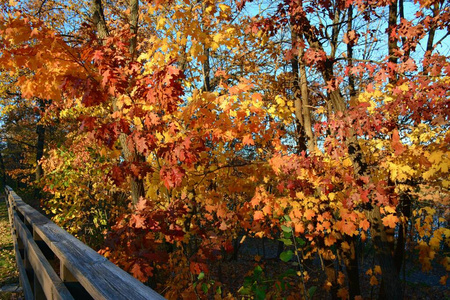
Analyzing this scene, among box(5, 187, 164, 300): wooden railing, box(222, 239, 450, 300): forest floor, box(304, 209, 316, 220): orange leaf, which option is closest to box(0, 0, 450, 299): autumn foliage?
box(304, 209, 316, 220): orange leaf

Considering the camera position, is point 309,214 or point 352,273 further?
point 352,273

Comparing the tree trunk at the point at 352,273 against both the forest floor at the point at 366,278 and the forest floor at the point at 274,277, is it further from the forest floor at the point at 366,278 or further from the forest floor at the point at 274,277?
the forest floor at the point at 366,278

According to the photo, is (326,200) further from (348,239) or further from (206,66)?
(206,66)

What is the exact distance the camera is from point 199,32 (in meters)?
4.74

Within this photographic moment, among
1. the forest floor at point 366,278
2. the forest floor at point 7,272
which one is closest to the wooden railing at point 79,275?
the forest floor at point 7,272

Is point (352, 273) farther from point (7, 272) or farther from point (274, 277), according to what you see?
point (7, 272)

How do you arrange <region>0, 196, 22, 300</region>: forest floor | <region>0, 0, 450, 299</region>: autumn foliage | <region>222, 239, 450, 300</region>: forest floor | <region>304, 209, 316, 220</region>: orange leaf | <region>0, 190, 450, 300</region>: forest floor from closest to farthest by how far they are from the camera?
<region>0, 0, 450, 299</region>: autumn foliage → <region>0, 196, 22, 300</region>: forest floor → <region>304, 209, 316, 220</region>: orange leaf → <region>0, 190, 450, 300</region>: forest floor → <region>222, 239, 450, 300</region>: forest floor

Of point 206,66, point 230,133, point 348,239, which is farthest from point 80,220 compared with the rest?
point 348,239

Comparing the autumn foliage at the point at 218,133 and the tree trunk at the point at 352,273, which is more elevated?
the autumn foliage at the point at 218,133

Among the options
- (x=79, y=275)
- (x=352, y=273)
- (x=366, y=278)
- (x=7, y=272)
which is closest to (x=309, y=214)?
(x=352, y=273)

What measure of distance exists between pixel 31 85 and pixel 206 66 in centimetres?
538

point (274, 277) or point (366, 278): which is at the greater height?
point (274, 277)

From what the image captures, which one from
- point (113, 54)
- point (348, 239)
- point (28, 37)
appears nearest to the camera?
point (28, 37)

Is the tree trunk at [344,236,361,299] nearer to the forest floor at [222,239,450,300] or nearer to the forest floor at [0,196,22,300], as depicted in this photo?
the forest floor at [222,239,450,300]
